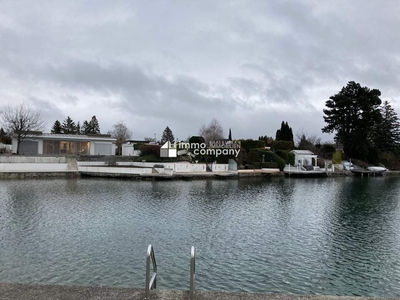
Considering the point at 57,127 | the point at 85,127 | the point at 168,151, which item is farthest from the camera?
the point at 85,127

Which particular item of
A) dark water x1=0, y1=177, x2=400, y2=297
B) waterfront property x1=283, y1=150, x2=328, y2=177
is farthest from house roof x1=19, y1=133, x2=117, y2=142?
waterfront property x1=283, y1=150, x2=328, y2=177

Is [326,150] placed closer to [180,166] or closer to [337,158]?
[337,158]

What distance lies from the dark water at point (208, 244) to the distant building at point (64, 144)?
28.9 metres

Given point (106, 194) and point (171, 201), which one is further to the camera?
point (106, 194)

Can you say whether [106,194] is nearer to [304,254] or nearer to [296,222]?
[296,222]

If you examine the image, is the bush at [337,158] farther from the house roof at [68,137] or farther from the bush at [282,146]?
the house roof at [68,137]

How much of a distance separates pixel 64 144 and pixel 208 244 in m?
43.9

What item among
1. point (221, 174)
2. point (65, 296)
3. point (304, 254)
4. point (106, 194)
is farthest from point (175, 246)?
point (221, 174)

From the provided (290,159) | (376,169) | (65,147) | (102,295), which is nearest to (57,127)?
(65,147)

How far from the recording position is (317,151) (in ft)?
224

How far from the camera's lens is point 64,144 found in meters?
49.8

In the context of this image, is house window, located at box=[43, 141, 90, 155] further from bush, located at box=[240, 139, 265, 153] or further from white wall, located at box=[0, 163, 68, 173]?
bush, located at box=[240, 139, 265, 153]

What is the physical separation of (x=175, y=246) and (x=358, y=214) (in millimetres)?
13259

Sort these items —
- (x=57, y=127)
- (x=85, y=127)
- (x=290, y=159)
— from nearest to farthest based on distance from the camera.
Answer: (x=290, y=159)
(x=57, y=127)
(x=85, y=127)
